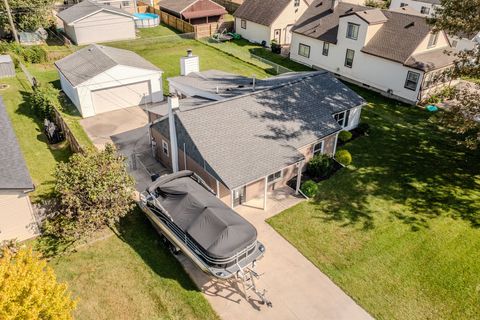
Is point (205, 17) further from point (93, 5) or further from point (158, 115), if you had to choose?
point (158, 115)

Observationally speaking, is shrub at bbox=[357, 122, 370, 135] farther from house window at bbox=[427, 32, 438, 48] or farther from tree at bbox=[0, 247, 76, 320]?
tree at bbox=[0, 247, 76, 320]

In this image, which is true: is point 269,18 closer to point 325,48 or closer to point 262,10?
point 262,10

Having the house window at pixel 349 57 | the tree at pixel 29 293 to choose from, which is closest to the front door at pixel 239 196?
the tree at pixel 29 293

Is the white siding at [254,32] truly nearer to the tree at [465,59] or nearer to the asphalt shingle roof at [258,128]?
the asphalt shingle roof at [258,128]

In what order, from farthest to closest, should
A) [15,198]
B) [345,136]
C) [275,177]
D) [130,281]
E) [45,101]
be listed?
[45,101] → [345,136] → [275,177] → [15,198] → [130,281]

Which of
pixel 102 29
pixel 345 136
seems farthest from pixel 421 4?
pixel 102 29
